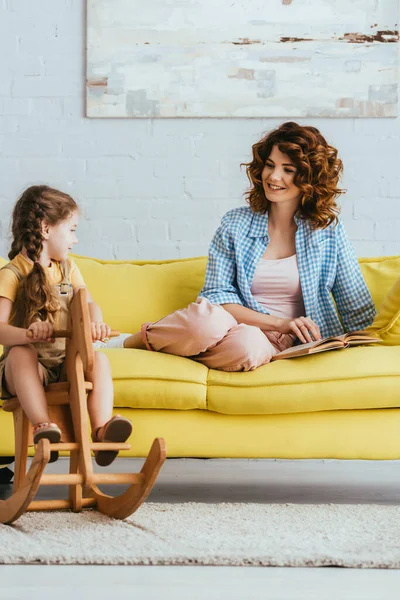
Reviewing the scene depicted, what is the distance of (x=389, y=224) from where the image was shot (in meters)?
3.39

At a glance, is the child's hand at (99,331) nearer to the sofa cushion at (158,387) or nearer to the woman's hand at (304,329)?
the sofa cushion at (158,387)

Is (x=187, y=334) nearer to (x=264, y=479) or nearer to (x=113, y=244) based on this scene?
(x=264, y=479)

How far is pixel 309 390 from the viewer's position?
2148 millimetres

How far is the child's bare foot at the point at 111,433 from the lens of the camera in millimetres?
1877

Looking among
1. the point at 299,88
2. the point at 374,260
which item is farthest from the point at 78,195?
the point at 374,260

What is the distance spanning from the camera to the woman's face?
2.62 metres

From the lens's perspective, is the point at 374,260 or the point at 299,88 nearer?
the point at 374,260

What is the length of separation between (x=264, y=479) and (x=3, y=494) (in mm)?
925

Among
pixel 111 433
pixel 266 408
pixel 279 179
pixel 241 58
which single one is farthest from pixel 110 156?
pixel 111 433

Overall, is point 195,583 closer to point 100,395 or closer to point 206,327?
point 100,395

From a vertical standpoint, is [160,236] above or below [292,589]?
above

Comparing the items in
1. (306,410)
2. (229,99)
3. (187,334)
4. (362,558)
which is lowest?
(362,558)

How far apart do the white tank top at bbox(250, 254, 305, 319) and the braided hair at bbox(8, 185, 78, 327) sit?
0.71 m

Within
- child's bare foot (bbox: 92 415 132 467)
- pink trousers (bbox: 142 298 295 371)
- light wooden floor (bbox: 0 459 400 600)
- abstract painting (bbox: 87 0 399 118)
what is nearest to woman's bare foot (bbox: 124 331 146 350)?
pink trousers (bbox: 142 298 295 371)
